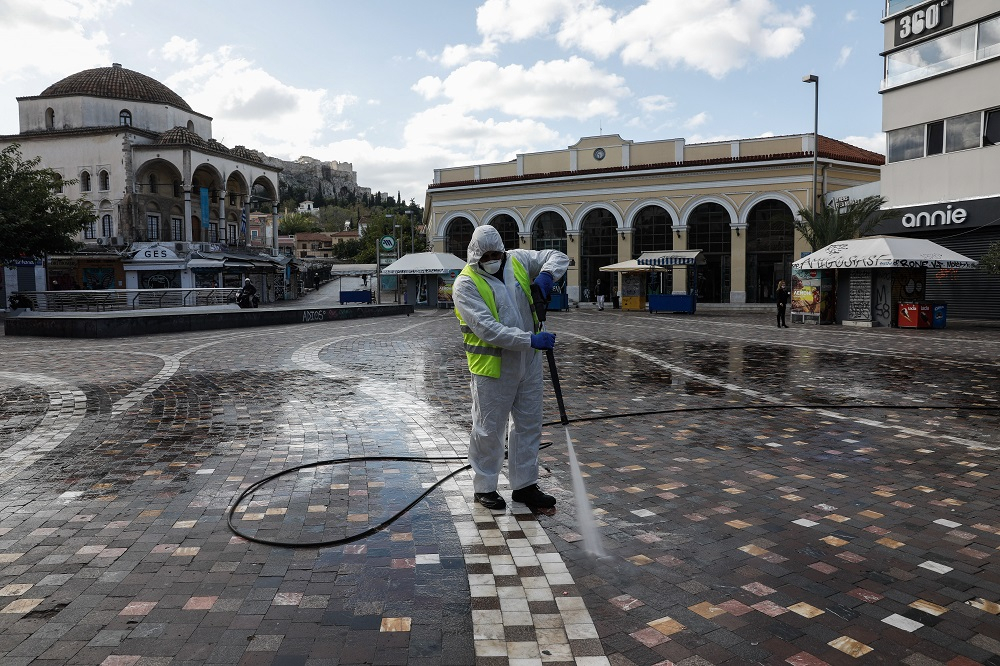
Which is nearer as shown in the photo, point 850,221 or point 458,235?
point 850,221

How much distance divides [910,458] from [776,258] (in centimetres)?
3674

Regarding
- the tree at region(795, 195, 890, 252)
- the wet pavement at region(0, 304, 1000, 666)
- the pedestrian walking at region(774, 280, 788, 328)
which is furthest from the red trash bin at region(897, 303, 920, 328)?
the wet pavement at region(0, 304, 1000, 666)

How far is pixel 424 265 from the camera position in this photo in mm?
37281

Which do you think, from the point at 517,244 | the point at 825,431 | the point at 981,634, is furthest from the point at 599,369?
the point at 517,244

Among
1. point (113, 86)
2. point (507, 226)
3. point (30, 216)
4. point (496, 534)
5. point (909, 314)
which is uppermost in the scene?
point (113, 86)

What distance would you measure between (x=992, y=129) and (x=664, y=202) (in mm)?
19969

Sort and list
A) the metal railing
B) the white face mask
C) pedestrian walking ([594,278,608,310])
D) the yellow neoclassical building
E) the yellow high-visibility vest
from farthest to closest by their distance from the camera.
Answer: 1. the yellow neoclassical building
2. pedestrian walking ([594,278,608,310])
3. the metal railing
4. the white face mask
5. the yellow high-visibility vest

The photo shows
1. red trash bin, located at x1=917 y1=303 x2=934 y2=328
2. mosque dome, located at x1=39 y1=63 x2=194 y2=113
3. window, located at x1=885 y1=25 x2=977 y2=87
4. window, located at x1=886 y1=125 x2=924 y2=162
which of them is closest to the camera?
red trash bin, located at x1=917 y1=303 x2=934 y2=328

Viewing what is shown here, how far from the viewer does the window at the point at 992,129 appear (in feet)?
73.5

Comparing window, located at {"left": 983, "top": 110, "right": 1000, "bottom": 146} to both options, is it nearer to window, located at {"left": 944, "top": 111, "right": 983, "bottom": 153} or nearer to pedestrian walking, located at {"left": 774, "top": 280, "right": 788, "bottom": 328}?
window, located at {"left": 944, "top": 111, "right": 983, "bottom": 153}

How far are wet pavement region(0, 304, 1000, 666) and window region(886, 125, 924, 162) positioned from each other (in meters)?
19.8

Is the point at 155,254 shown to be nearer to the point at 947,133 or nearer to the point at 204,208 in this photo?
the point at 204,208

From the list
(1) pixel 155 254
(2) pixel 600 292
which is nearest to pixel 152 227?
(1) pixel 155 254

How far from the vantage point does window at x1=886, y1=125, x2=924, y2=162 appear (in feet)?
82.1
